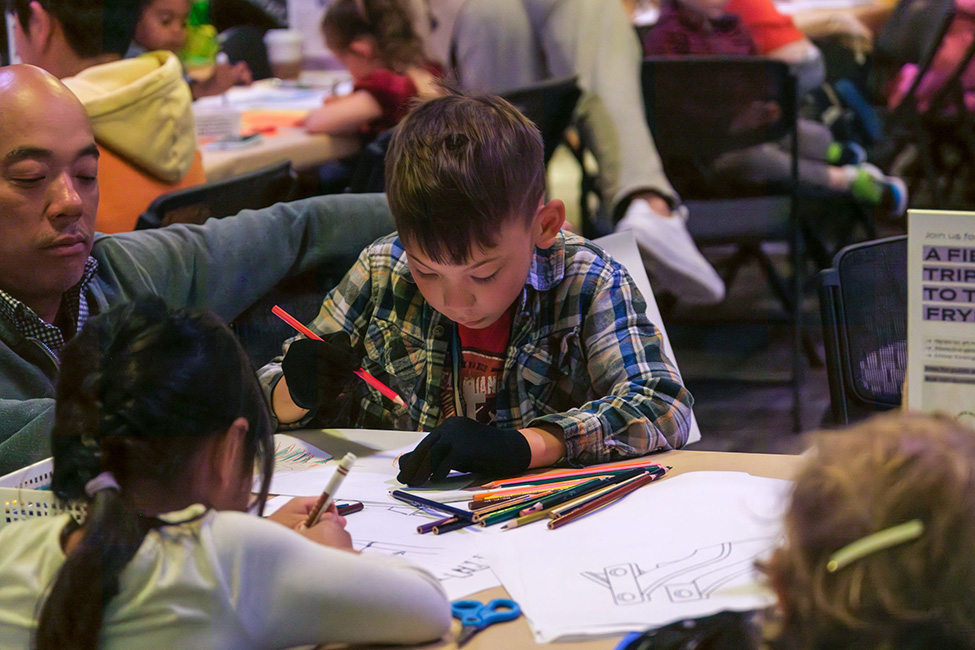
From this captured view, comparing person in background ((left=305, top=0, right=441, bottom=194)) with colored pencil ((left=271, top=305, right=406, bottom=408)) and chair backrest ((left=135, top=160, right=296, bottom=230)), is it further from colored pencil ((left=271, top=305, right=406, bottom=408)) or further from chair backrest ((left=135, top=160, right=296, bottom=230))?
colored pencil ((left=271, top=305, right=406, bottom=408))

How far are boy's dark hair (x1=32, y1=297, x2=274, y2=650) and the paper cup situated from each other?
3.39 metres

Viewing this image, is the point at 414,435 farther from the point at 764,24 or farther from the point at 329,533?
the point at 764,24

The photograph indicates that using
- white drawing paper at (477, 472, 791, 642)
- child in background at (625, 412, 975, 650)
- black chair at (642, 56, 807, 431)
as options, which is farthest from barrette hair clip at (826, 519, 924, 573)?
black chair at (642, 56, 807, 431)

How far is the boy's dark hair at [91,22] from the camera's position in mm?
1985

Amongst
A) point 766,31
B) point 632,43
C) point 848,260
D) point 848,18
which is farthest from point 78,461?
point 848,18

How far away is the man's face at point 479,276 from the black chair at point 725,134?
72.8 inches

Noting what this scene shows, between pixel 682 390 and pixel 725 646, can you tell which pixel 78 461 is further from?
pixel 682 390

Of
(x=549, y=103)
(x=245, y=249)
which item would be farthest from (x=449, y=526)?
(x=549, y=103)

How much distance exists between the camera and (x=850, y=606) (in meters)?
0.54

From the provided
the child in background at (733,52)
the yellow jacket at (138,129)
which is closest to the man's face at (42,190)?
the yellow jacket at (138,129)

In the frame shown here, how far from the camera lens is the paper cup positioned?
4.00 meters

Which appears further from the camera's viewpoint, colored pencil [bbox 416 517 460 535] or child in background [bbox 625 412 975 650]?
colored pencil [bbox 416 517 460 535]

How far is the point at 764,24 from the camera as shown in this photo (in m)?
3.54

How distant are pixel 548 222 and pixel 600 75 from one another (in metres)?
2.27
